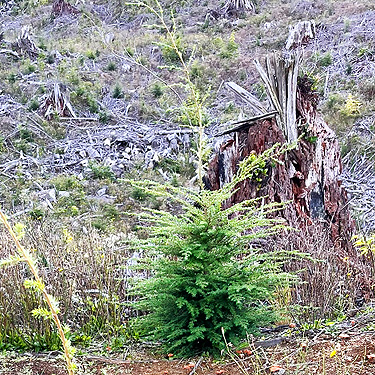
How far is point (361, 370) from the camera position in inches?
90.2

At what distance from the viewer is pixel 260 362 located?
8.26 feet

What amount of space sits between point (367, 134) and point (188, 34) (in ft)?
36.0

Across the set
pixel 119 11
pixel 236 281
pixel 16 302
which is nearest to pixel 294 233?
pixel 236 281

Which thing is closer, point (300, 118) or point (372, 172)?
point (300, 118)

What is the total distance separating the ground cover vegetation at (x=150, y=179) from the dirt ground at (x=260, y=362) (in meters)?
0.05

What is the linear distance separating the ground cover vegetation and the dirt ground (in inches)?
2.0

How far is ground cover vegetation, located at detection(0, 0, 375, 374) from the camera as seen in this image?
9.50 ft

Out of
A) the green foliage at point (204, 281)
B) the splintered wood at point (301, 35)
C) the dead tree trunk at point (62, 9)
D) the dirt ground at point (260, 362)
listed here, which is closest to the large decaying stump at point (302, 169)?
the green foliage at point (204, 281)

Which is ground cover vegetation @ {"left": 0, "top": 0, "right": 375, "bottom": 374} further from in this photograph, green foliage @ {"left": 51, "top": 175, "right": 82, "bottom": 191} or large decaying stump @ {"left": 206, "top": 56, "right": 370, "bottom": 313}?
large decaying stump @ {"left": 206, "top": 56, "right": 370, "bottom": 313}

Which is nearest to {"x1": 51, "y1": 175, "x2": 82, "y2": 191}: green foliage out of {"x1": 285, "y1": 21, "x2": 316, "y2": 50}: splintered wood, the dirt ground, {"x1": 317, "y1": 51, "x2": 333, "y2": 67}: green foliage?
the dirt ground

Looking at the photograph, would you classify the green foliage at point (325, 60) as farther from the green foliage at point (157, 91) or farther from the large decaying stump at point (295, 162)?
the large decaying stump at point (295, 162)

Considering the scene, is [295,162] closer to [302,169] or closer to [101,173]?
[302,169]

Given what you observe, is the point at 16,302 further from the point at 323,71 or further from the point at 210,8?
the point at 210,8

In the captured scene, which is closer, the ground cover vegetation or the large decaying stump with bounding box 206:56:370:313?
the ground cover vegetation
